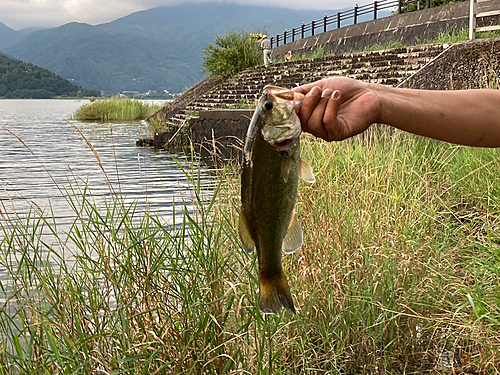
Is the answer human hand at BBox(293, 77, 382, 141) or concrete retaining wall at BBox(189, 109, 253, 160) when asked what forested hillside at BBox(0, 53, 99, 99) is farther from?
human hand at BBox(293, 77, 382, 141)

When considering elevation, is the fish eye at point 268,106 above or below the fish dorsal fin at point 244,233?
above

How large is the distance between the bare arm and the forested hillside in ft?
466

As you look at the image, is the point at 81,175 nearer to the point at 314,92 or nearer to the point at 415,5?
the point at 314,92

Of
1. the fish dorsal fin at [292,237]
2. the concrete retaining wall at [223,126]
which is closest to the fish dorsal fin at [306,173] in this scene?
the fish dorsal fin at [292,237]

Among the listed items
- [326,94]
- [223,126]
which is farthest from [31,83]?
[326,94]

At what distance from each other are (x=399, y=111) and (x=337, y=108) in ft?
1.06

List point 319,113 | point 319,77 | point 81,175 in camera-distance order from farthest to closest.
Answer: point 319,77 → point 81,175 → point 319,113

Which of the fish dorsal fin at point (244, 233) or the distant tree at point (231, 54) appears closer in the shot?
the fish dorsal fin at point (244, 233)

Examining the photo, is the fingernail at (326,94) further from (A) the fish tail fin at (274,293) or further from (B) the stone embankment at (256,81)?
(B) the stone embankment at (256,81)

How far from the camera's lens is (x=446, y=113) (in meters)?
2.20

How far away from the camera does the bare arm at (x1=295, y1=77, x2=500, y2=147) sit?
187 cm

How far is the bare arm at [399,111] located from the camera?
187cm

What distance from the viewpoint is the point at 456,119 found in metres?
2.24

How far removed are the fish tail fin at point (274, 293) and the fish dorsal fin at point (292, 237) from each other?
79mm
